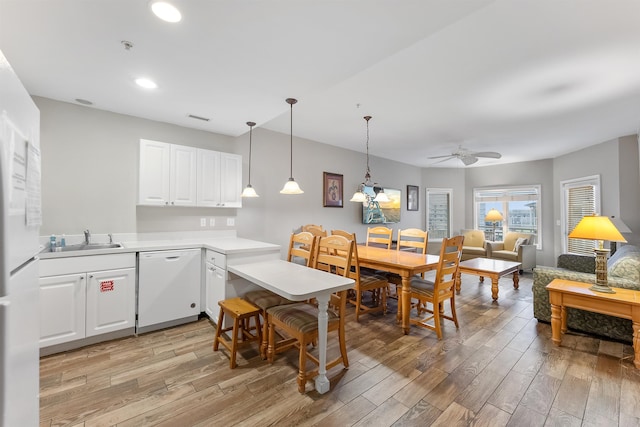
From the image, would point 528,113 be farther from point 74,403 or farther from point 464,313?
point 74,403

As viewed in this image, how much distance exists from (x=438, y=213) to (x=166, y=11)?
7.40 m

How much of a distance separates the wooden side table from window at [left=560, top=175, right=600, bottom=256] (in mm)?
3556

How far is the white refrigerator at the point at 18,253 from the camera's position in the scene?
0.73 meters

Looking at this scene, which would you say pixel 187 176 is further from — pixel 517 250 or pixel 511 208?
pixel 511 208

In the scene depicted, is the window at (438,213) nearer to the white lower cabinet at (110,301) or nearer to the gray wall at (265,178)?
the gray wall at (265,178)

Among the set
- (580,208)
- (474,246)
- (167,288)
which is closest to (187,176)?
(167,288)

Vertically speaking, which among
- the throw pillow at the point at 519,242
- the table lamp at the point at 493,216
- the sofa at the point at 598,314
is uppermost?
the table lamp at the point at 493,216

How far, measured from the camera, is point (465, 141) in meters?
5.00

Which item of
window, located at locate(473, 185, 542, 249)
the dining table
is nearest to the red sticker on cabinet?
the dining table

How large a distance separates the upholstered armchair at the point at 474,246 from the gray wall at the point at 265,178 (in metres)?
0.84

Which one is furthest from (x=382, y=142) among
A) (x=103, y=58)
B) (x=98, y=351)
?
(x=98, y=351)

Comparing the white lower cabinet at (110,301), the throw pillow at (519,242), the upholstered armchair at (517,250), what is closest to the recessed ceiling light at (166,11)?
the white lower cabinet at (110,301)

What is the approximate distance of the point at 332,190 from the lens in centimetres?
523

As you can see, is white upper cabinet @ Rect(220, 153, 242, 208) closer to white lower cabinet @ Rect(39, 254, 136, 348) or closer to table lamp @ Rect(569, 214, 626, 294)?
white lower cabinet @ Rect(39, 254, 136, 348)
